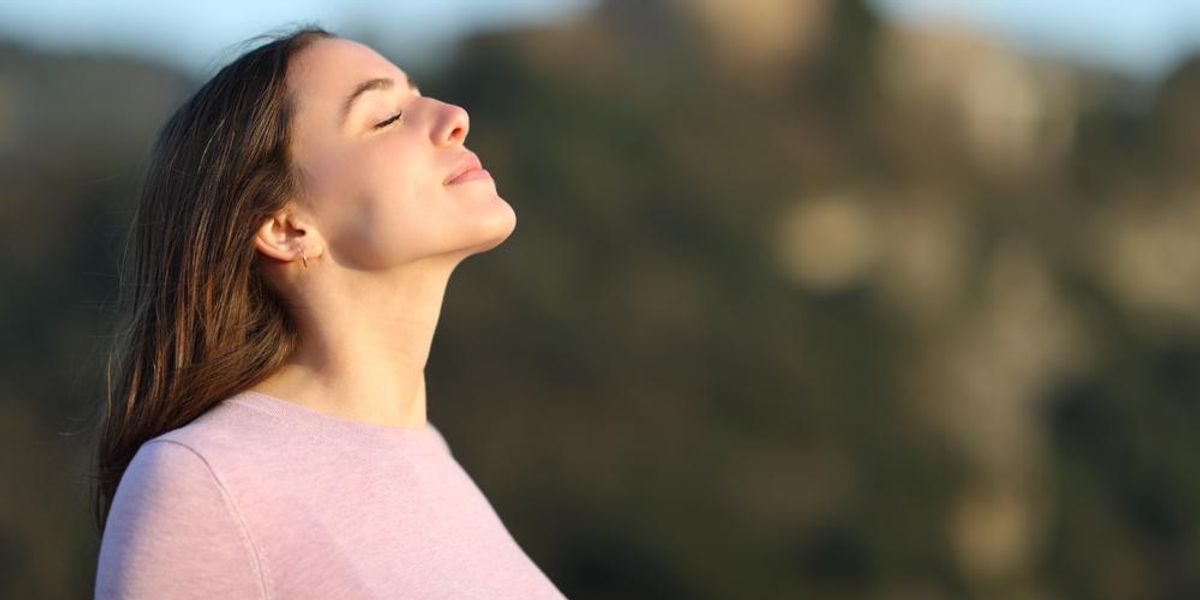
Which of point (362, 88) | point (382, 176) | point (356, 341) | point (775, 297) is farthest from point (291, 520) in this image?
point (775, 297)

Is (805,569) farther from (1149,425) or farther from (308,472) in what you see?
(308,472)

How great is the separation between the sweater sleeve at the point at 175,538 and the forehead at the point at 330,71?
50 centimetres

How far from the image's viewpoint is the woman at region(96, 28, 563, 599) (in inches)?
64.8

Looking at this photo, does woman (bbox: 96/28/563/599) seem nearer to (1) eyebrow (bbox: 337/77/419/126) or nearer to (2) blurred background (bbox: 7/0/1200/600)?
(1) eyebrow (bbox: 337/77/419/126)

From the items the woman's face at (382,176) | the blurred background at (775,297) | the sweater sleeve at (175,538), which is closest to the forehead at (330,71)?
the woman's face at (382,176)

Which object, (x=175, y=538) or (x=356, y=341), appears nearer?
(x=175, y=538)

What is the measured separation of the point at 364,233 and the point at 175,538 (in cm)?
44

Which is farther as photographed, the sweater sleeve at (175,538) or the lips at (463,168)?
the lips at (463,168)

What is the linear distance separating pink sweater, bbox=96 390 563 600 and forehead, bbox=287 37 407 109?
372mm

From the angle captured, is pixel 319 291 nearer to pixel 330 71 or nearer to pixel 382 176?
pixel 382 176

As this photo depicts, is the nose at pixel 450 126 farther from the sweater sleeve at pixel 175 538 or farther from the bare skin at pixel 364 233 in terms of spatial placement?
the sweater sleeve at pixel 175 538

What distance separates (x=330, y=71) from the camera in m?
1.79

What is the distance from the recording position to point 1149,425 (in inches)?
399

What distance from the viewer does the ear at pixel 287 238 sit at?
173 centimetres
